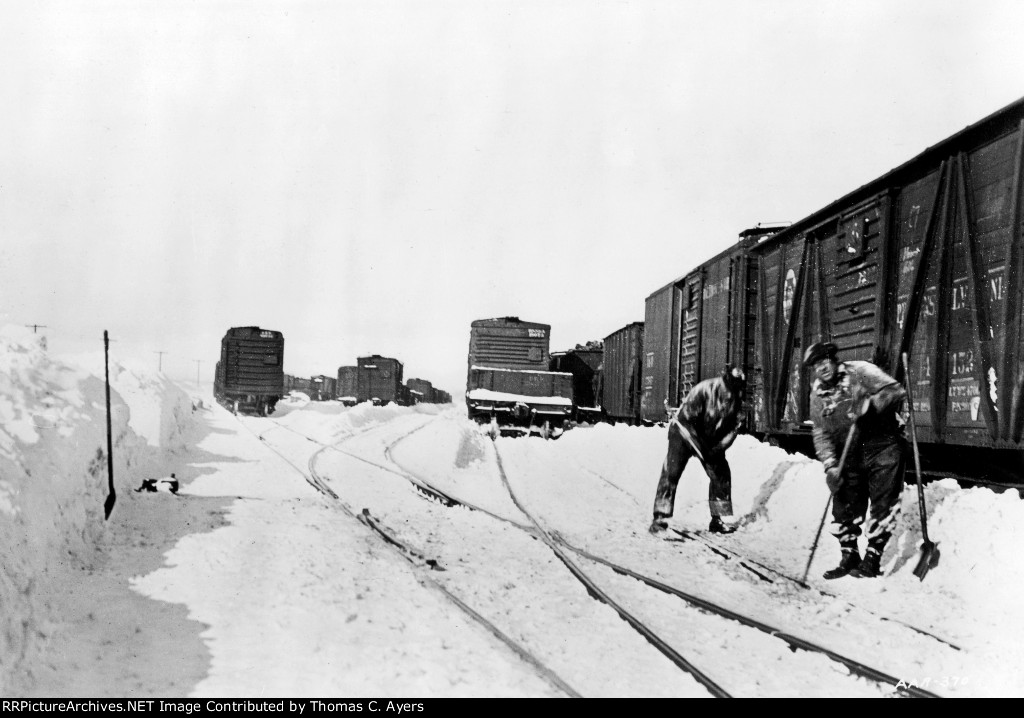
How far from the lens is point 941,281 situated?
609cm

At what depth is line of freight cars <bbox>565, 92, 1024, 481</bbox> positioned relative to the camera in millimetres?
5363

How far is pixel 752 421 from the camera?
10211 millimetres

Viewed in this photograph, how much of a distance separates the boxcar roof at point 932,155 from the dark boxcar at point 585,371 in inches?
683

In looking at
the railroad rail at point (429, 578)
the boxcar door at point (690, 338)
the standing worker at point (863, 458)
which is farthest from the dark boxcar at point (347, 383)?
the standing worker at point (863, 458)

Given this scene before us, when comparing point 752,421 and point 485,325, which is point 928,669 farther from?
point 485,325

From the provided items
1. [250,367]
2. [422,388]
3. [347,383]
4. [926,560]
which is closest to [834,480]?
[926,560]

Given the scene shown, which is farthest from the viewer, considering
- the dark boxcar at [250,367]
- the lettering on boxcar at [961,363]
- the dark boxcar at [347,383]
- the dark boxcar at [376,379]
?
the dark boxcar at [347,383]

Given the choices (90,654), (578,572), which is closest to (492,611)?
(578,572)

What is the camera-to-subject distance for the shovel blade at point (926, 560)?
4828mm

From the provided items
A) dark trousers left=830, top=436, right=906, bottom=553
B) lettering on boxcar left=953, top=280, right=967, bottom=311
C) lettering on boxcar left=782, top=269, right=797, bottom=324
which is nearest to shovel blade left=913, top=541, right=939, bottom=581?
dark trousers left=830, top=436, right=906, bottom=553

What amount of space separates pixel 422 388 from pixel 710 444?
203 ft

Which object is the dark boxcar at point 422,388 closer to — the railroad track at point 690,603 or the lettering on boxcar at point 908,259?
the railroad track at point 690,603

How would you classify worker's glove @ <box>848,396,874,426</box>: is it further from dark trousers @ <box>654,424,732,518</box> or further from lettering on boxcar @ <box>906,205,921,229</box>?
lettering on boxcar @ <box>906,205,921,229</box>
